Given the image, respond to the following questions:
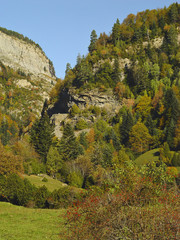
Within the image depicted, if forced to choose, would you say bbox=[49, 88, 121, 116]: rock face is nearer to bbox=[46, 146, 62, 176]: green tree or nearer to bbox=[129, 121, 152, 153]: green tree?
bbox=[129, 121, 152, 153]: green tree

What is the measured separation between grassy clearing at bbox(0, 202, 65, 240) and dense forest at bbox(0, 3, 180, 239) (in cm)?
321

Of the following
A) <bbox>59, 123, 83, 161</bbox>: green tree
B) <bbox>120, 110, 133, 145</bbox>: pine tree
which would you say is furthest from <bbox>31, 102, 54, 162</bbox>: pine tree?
<bbox>120, 110, 133, 145</bbox>: pine tree

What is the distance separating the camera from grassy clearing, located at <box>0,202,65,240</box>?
1740 centimetres

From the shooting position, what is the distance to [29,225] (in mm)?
20734

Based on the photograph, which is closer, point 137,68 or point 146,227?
point 146,227

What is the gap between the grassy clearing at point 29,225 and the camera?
17.4 metres

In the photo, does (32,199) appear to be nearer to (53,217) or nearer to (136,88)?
(53,217)

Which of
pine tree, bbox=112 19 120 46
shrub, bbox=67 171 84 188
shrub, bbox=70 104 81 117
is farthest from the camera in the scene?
pine tree, bbox=112 19 120 46

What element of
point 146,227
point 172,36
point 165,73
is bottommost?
point 146,227

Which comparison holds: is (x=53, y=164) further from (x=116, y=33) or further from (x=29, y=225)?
(x=116, y=33)

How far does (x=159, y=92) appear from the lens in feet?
298

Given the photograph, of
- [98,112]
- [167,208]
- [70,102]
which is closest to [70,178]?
[167,208]

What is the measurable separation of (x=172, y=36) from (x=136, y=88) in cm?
3288

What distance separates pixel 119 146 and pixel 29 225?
199ft
